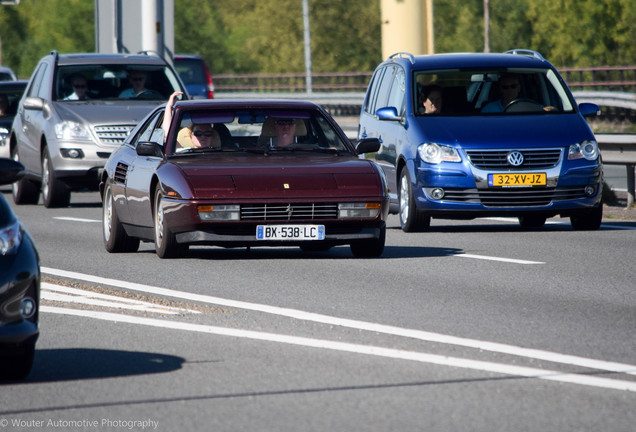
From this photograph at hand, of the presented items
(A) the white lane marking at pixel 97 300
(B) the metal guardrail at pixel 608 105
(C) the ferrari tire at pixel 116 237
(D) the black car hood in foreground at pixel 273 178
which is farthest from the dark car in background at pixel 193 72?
(A) the white lane marking at pixel 97 300

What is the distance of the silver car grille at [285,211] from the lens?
1216cm

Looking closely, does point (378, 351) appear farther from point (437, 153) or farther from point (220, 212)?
point (437, 153)

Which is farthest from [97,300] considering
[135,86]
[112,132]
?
[135,86]

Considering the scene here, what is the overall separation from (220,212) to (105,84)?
28.9 ft

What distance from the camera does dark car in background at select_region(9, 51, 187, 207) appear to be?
1983 centimetres

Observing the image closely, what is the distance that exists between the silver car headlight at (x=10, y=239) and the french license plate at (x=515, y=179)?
8.90m

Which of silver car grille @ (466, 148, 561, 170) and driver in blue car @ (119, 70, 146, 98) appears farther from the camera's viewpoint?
driver in blue car @ (119, 70, 146, 98)

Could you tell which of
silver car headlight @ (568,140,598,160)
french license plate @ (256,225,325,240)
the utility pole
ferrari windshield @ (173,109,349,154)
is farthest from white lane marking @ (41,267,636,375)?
the utility pole

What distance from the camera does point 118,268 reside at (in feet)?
39.9

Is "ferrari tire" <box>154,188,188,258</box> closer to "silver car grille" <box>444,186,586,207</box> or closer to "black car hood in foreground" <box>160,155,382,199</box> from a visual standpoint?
"black car hood in foreground" <box>160,155,382,199</box>

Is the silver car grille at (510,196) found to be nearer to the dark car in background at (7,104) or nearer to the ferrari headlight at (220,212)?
the ferrari headlight at (220,212)

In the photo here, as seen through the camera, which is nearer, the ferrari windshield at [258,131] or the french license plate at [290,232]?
the french license plate at [290,232]

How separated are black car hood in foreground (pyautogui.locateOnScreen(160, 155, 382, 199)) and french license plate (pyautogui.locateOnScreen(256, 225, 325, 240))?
244 mm

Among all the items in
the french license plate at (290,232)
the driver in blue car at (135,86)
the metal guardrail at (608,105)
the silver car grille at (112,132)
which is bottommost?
the metal guardrail at (608,105)
